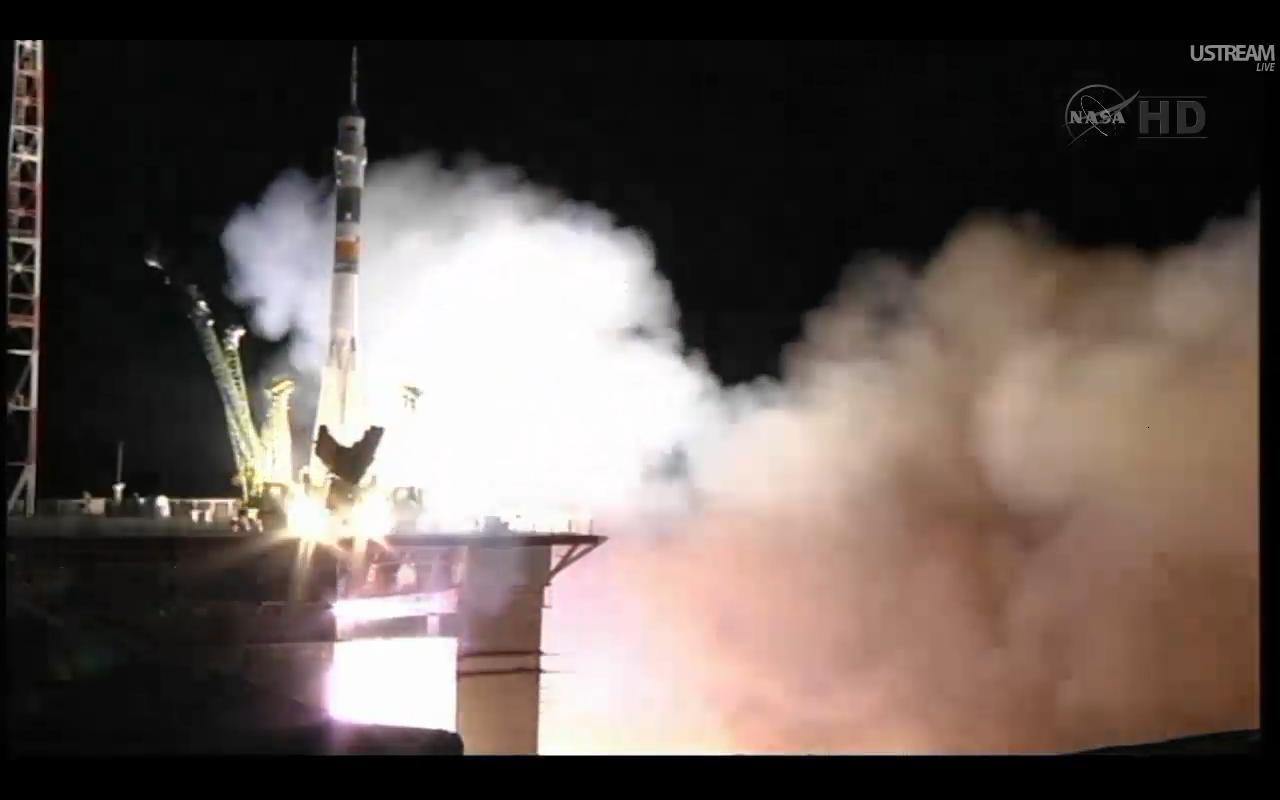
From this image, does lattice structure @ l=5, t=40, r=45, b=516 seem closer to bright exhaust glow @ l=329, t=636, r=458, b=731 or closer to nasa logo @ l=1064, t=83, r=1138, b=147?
bright exhaust glow @ l=329, t=636, r=458, b=731

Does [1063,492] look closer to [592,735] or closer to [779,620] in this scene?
[779,620]

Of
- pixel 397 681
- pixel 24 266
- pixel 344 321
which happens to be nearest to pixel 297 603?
pixel 397 681

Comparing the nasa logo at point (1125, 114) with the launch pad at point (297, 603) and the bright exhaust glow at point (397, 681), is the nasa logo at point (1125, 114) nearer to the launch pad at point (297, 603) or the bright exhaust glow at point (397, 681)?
the launch pad at point (297, 603)

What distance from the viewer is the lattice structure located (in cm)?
1464

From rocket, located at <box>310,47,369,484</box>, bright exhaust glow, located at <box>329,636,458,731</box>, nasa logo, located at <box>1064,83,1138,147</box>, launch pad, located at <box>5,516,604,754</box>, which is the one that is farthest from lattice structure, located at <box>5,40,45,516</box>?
nasa logo, located at <box>1064,83,1138,147</box>

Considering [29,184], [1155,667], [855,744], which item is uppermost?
[29,184]

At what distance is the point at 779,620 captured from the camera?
19.2m

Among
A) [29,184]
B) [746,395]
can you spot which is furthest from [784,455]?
[29,184]

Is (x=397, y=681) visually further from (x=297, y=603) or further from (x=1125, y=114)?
(x=1125, y=114)

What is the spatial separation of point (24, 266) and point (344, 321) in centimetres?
408

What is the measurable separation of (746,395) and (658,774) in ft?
32.7

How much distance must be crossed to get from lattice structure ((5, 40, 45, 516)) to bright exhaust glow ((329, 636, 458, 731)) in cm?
403

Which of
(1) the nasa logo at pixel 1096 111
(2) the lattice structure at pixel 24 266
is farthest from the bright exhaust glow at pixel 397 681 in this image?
(1) the nasa logo at pixel 1096 111

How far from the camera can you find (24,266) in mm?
15375
